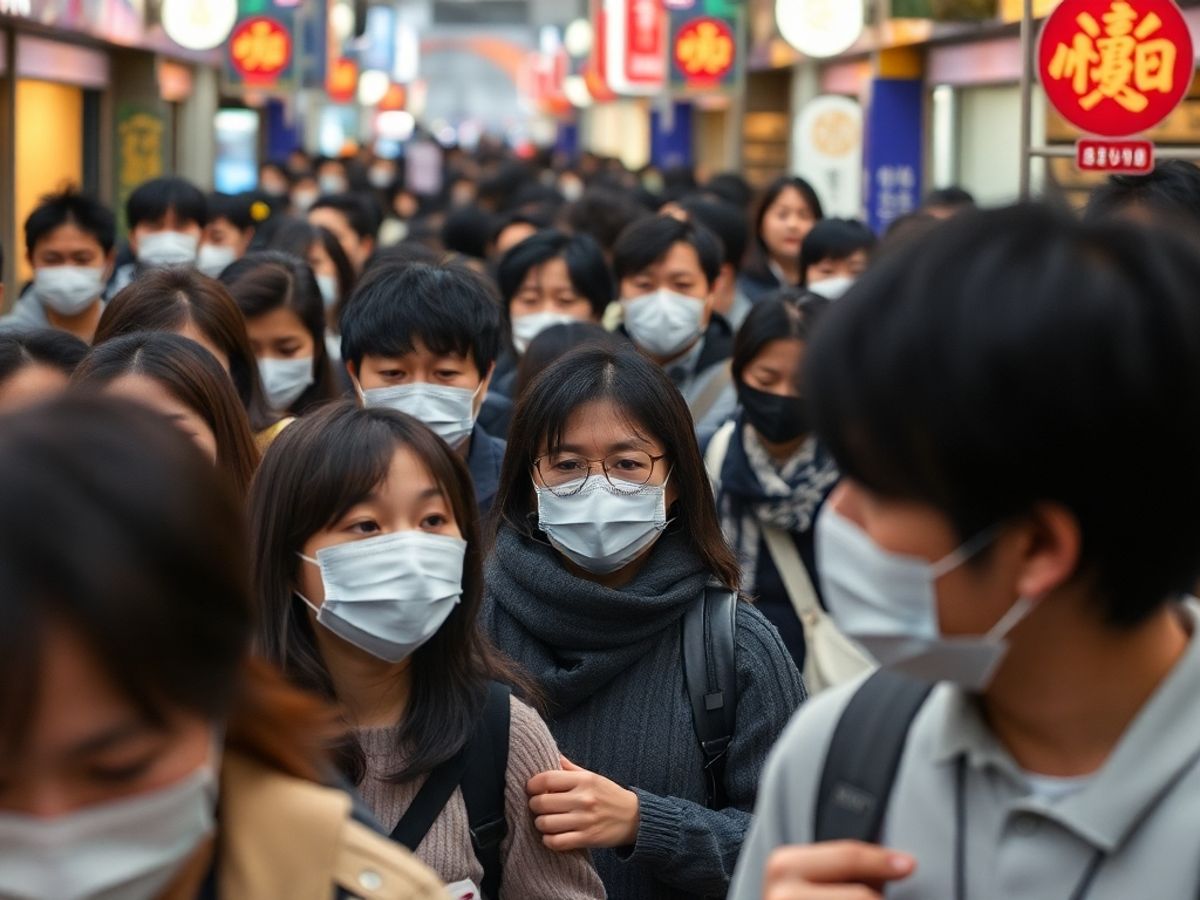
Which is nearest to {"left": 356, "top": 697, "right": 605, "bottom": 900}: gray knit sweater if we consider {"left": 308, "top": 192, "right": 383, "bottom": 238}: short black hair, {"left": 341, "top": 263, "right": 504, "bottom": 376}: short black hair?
{"left": 341, "top": 263, "right": 504, "bottom": 376}: short black hair

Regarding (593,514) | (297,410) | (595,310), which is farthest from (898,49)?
(593,514)

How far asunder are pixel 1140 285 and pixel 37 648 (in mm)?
1039

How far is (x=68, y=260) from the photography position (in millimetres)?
7922

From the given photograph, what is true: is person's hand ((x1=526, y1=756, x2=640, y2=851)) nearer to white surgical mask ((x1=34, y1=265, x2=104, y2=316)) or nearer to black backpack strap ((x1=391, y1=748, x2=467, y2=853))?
black backpack strap ((x1=391, y1=748, x2=467, y2=853))

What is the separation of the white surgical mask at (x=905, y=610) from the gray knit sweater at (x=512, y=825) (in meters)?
1.26

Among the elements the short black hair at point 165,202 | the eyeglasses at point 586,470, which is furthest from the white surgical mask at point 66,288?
the eyeglasses at point 586,470

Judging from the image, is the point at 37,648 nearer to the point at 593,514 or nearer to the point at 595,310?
the point at 593,514

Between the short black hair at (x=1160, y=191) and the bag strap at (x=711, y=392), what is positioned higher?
the short black hair at (x=1160, y=191)

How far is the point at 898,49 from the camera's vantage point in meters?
16.3

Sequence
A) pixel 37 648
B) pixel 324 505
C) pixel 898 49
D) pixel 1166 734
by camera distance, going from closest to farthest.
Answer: pixel 37 648 < pixel 1166 734 < pixel 324 505 < pixel 898 49

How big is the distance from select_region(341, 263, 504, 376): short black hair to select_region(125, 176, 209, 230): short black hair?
4599mm

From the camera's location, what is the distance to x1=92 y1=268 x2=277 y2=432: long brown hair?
17.0 ft

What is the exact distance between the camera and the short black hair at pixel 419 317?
5.13m

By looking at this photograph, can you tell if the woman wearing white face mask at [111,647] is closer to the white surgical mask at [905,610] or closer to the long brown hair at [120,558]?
the long brown hair at [120,558]
